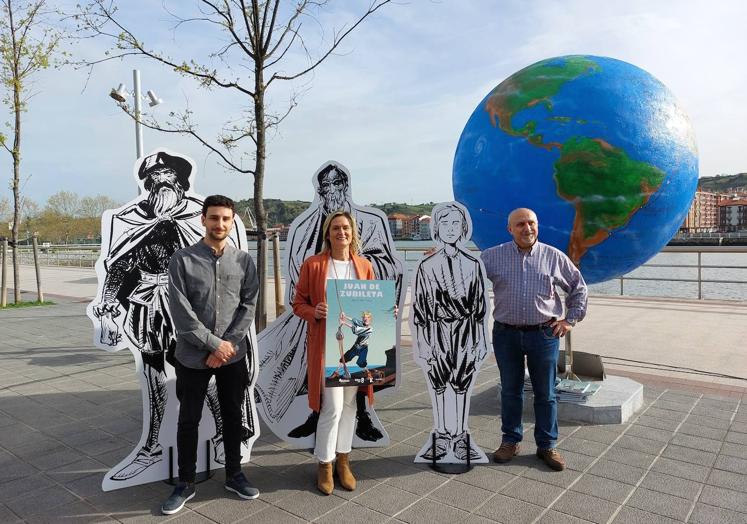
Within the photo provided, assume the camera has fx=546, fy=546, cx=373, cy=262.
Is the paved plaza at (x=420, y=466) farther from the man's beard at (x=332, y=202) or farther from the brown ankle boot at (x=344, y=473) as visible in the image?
the man's beard at (x=332, y=202)

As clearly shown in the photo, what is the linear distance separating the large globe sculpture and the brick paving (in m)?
1.63

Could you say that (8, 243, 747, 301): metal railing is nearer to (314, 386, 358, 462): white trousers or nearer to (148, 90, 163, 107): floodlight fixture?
(148, 90, 163, 107): floodlight fixture

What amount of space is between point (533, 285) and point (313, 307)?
163 centimetres

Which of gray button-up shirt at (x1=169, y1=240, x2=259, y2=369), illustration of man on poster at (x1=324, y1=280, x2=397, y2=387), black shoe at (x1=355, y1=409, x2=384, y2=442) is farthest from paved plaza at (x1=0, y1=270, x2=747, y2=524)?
gray button-up shirt at (x1=169, y1=240, x2=259, y2=369)

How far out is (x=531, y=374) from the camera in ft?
13.8

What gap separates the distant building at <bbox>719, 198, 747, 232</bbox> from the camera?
61819 mm

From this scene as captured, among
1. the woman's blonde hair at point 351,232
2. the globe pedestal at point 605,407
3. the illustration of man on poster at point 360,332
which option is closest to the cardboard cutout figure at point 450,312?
the illustration of man on poster at point 360,332

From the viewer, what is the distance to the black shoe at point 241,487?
361 centimetres

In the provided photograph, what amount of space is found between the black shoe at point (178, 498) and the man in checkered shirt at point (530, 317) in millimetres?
2204

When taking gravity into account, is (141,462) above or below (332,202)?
below

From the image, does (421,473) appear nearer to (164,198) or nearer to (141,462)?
(141,462)

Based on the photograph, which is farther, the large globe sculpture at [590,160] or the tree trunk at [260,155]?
the tree trunk at [260,155]

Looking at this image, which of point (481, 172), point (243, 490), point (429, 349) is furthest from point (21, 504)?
point (481, 172)

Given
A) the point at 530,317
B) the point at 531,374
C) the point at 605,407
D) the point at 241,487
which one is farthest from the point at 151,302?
the point at 605,407
